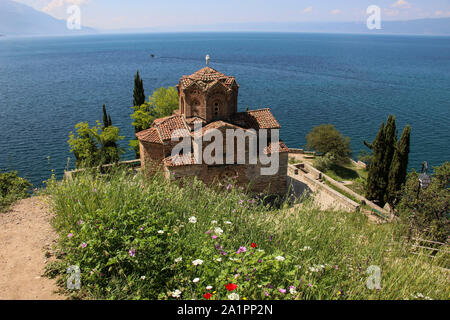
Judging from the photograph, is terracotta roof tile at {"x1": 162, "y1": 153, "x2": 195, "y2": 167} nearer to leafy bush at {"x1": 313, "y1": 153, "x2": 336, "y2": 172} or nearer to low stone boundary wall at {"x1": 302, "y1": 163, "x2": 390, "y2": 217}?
low stone boundary wall at {"x1": 302, "y1": 163, "x2": 390, "y2": 217}

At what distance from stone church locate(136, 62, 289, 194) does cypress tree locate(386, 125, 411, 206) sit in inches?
425

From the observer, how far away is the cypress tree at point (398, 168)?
1052 inches

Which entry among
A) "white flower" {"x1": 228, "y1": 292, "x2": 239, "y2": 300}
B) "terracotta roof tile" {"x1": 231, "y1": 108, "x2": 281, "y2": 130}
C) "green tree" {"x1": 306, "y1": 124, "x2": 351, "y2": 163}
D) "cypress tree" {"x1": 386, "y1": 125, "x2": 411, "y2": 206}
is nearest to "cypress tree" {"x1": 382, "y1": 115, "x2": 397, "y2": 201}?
"cypress tree" {"x1": 386, "y1": 125, "x2": 411, "y2": 206}

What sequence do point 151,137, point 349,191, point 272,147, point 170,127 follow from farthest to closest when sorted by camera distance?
point 349,191 → point 170,127 → point 151,137 → point 272,147

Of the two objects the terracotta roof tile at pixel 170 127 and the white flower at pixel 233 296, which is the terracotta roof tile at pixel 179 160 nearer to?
the terracotta roof tile at pixel 170 127

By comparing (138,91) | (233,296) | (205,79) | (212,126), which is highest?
(205,79)

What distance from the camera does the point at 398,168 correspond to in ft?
88.7

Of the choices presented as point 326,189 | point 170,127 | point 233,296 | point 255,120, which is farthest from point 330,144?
point 233,296

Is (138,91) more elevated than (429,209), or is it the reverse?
(138,91)

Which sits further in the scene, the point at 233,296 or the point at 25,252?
the point at 25,252

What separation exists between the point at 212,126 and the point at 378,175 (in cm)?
1660

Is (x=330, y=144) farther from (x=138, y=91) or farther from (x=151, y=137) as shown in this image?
(x=151, y=137)

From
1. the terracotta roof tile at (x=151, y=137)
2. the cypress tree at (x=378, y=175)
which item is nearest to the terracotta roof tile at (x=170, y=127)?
the terracotta roof tile at (x=151, y=137)
